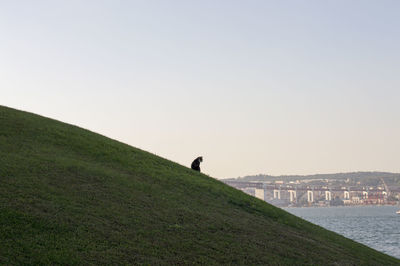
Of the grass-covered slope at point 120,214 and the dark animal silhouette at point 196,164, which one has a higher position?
the dark animal silhouette at point 196,164

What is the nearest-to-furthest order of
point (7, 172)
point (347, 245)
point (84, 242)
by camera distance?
point (84, 242), point (7, 172), point (347, 245)

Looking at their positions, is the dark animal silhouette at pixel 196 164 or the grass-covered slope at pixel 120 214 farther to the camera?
the dark animal silhouette at pixel 196 164

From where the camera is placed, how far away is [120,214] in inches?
752

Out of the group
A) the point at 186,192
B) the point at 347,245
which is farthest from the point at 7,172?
the point at 347,245

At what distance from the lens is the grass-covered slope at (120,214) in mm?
15570

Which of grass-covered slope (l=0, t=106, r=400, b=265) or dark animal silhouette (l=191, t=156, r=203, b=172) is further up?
dark animal silhouette (l=191, t=156, r=203, b=172)

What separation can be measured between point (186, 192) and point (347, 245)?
9.73 m

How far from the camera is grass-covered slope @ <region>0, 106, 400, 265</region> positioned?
1557cm

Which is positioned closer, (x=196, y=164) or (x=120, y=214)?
(x=120, y=214)

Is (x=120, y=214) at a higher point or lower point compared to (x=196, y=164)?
lower

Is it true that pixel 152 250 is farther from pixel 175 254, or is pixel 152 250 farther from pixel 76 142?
pixel 76 142

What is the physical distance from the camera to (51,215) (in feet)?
55.5

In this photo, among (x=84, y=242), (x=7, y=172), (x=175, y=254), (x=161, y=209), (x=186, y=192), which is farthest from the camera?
(x=186, y=192)

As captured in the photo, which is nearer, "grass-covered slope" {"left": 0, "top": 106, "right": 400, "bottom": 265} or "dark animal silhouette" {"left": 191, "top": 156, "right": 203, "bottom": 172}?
"grass-covered slope" {"left": 0, "top": 106, "right": 400, "bottom": 265}
